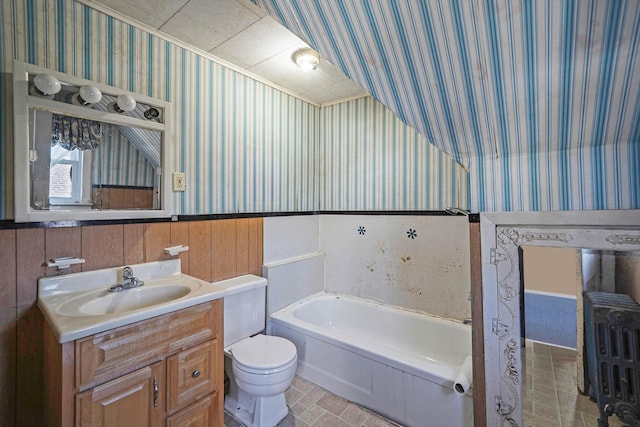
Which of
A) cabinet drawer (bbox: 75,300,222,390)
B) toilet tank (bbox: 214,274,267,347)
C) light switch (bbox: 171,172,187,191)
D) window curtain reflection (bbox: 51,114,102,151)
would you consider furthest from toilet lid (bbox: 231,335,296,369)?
window curtain reflection (bbox: 51,114,102,151)

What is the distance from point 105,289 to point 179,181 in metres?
0.74

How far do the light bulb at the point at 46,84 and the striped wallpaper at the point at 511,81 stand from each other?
102 centimetres

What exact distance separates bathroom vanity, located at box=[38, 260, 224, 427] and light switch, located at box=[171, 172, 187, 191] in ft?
1.96

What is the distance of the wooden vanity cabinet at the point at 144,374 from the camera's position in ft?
3.43

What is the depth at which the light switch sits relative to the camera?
6.06 ft

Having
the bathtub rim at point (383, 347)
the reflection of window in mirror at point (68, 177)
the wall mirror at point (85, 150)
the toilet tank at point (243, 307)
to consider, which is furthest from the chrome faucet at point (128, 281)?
the bathtub rim at point (383, 347)

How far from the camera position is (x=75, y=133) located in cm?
144

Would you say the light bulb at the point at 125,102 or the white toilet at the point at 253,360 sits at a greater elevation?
the light bulb at the point at 125,102

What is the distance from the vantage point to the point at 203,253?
1994mm

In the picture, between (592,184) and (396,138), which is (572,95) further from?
(396,138)

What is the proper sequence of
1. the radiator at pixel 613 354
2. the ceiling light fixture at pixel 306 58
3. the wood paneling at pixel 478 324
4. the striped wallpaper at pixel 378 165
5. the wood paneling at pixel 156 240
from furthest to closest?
the striped wallpaper at pixel 378 165
the ceiling light fixture at pixel 306 58
the wood paneling at pixel 156 240
the wood paneling at pixel 478 324
the radiator at pixel 613 354

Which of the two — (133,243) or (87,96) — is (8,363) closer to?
(133,243)

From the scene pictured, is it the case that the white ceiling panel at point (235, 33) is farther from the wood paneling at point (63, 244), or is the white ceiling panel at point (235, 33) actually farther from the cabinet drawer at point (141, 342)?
the cabinet drawer at point (141, 342)

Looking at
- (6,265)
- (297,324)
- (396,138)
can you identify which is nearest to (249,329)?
(297,324)
